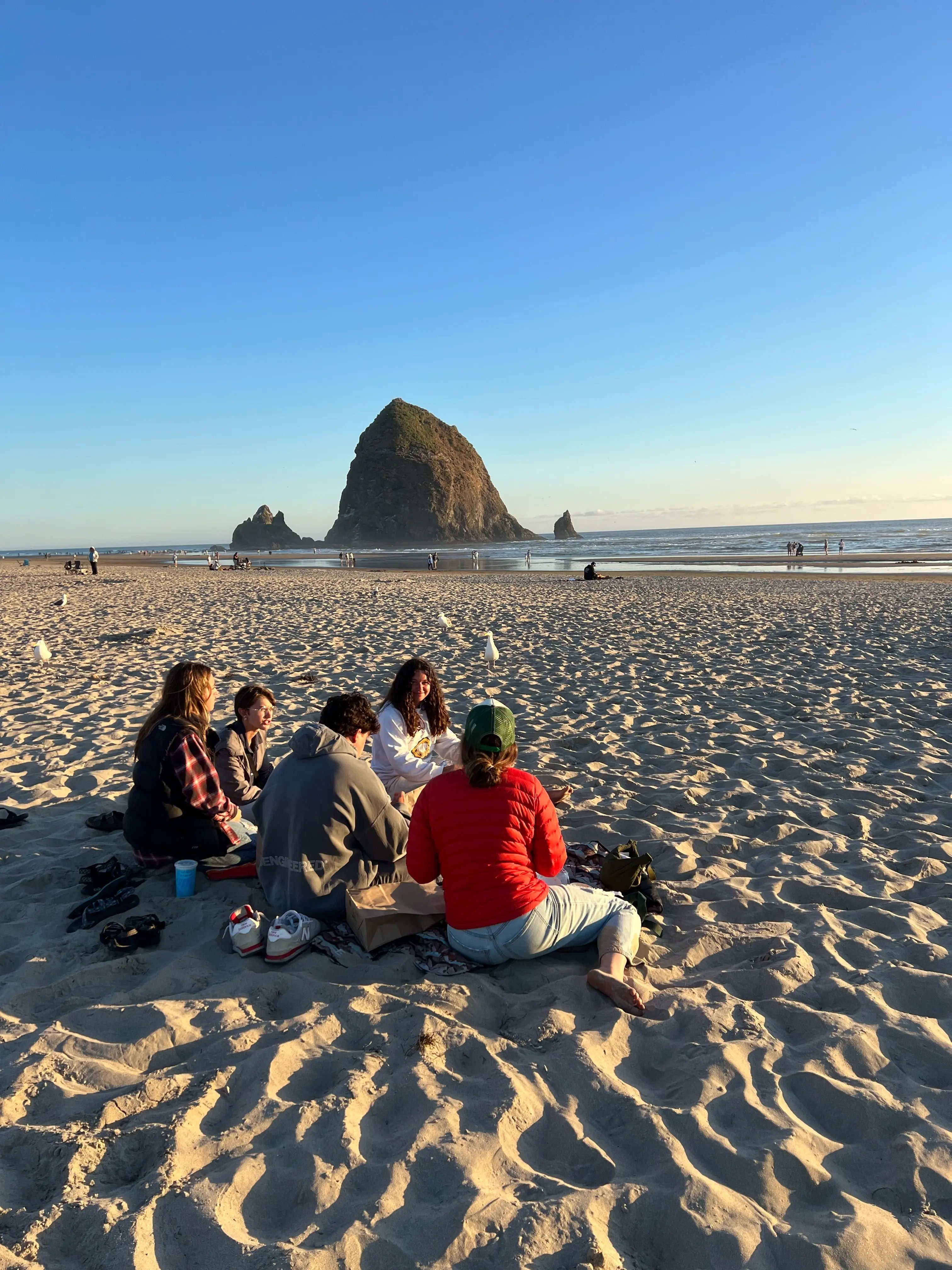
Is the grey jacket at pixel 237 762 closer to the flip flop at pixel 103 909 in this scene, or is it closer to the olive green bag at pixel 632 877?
the flip flop at pixel 103 909

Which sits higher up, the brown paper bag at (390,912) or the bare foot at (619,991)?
the brown paper bag at (390,912)

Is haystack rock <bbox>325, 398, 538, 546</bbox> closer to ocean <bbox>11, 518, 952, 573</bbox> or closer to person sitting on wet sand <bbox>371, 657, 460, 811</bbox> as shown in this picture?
ocean <bbox>11, 518, 952, 573</bbox>

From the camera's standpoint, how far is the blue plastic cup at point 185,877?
3.90 m

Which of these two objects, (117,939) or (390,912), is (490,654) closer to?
(390,912)

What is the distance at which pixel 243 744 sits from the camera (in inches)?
185

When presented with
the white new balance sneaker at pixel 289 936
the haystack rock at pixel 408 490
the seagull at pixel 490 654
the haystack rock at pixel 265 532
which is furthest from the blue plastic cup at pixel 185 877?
the haystack rock at pixel 265 532

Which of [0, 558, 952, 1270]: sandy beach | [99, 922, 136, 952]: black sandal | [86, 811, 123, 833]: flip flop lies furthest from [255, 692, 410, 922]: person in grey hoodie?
[86, 811, 123, 833]: flip flop

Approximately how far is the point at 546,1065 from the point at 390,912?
1021mm

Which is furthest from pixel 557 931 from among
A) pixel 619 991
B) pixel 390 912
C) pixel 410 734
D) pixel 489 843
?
pixel 410 734

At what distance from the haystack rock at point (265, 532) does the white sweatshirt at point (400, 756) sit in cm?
10790

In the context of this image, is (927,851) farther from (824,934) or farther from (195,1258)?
(195,1258)

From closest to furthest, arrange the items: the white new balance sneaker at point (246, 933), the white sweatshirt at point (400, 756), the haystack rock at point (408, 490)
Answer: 1. the white new balance sneaker at point (246, 933)
2. the white sweatshirt at point (400, 756)
3. the haystack rock at point (408, 490)

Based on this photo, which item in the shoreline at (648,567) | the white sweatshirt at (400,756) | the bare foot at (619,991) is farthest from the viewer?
the shoreline at (648,567)

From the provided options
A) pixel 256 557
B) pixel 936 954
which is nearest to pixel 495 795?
pixel 936 954
